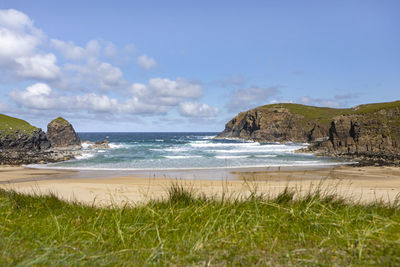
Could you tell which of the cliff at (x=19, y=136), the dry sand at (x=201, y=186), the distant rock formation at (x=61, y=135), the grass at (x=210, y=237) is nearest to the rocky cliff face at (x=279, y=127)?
the distant rock formation at (x=61, y=135)

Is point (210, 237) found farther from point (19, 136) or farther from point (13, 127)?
point (13, 127)

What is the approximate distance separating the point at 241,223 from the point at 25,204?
481 centimetres

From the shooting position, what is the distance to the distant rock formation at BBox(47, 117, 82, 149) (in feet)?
190

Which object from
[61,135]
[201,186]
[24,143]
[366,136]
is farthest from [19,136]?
[366,136]

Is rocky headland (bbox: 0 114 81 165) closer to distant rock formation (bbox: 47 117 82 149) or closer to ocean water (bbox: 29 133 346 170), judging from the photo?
ocean water (bbox: 29 133 346 170)

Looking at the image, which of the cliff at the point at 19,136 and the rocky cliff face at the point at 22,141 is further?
the cliff at the point at 19,136

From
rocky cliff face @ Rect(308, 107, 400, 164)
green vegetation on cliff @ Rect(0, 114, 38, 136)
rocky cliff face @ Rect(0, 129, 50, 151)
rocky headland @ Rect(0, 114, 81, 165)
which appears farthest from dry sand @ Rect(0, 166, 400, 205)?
green vegetation on cliff @ Rect(0, 114, 38, 136)

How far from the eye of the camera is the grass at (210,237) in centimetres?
311

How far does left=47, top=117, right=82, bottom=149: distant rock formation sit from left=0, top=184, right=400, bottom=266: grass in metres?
57.8

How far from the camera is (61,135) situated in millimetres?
58719

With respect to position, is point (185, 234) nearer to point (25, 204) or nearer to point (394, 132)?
point (25, 204)

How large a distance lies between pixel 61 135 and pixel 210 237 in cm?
6226

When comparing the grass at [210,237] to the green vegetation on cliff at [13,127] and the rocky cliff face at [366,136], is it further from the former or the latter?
the green vegetation on cliff at [13,127]

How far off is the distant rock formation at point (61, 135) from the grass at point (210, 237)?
5782 cm
